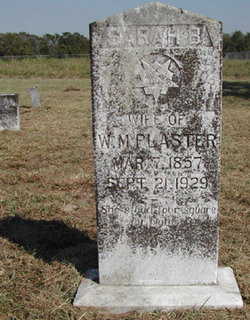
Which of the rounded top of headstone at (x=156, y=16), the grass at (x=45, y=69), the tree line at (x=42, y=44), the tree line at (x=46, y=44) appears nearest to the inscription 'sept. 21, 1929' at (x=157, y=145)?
the rounded top of headstone at (x=156, y=16)

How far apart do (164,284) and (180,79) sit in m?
1.55

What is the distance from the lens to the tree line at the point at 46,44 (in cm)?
6862

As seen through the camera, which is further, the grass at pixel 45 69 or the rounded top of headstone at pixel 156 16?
the grass at pixel 45 69

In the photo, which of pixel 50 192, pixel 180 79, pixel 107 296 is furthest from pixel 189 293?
pixel 50 192

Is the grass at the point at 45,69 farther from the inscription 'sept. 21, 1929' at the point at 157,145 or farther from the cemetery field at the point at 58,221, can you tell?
the inscription 'sept. 21, 1929' at the point at 157,145

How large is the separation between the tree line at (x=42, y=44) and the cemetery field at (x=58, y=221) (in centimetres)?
5917

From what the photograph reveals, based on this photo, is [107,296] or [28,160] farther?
[28,160]

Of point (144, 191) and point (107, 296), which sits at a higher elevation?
point (144, 191)

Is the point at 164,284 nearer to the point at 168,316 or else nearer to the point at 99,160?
the point at 168,316

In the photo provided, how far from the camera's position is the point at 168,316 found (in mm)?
3115

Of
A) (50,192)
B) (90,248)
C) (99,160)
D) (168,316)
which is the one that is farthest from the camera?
(50,192)

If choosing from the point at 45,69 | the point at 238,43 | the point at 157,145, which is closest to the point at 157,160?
the point at 157,145

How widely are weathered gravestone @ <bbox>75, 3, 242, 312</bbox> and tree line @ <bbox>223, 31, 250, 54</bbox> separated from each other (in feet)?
266

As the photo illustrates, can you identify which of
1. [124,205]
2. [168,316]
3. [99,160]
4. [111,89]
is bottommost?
[168,316]
